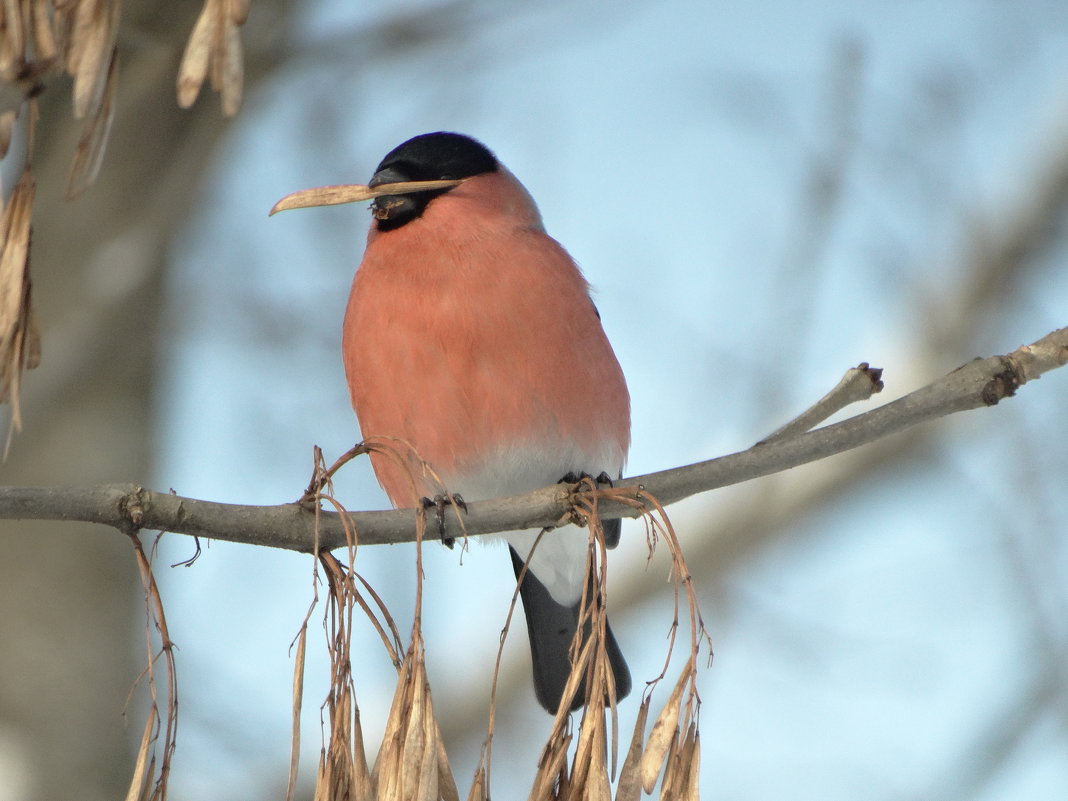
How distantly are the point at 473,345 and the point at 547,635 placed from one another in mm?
1091

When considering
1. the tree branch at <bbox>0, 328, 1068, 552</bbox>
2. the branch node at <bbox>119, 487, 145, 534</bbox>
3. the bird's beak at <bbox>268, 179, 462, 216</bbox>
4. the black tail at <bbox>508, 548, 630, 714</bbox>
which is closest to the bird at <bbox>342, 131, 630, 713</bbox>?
the black tail at <bbox>508, 548, 630, 714</bbox>

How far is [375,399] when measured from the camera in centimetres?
251

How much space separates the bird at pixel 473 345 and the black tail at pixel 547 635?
319 millimetres

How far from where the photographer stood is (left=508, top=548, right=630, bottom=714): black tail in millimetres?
3049

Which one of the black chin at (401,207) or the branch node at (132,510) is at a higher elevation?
the black chin at (401,207)

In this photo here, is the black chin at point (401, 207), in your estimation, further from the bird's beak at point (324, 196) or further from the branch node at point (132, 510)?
Result: the branch node at point (132, 510)

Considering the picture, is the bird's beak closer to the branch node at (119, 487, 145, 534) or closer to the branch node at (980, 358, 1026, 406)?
the branch node at (119, 487, 145, 534)

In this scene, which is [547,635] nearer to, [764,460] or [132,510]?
[764,460]

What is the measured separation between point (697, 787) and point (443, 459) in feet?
4.28

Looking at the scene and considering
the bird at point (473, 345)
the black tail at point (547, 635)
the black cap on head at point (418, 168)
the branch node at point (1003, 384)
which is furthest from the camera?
the black tail at point (547, 635)

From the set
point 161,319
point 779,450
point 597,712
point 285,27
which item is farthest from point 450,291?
point 161,319

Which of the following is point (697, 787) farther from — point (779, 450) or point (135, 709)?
point (135, 709)

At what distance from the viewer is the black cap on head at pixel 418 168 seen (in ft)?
8.54

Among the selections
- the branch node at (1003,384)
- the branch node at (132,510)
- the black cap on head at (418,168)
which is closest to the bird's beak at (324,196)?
the branch node at (132,510)
